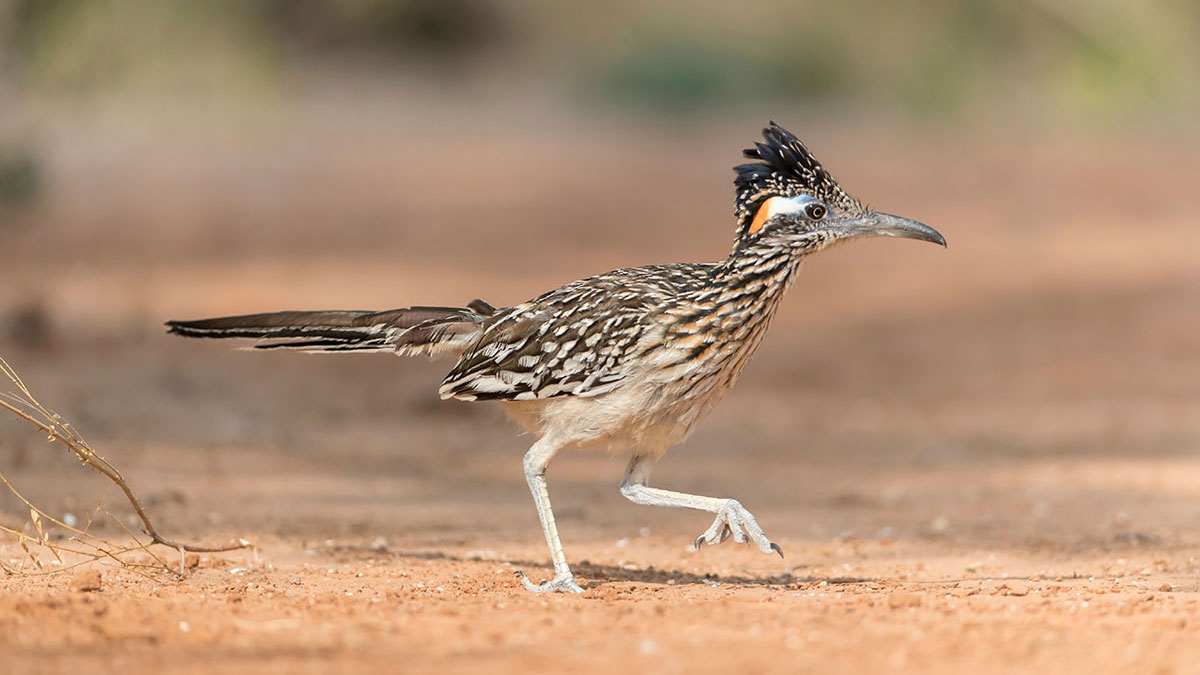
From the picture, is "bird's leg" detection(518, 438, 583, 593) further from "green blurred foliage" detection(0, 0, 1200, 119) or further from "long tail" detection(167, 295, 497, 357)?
"green blurred foliage" detection(0, 0, 1200, 119)

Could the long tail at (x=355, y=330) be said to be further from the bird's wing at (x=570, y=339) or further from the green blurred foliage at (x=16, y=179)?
the green blurred foliage at (x=16, y=179)

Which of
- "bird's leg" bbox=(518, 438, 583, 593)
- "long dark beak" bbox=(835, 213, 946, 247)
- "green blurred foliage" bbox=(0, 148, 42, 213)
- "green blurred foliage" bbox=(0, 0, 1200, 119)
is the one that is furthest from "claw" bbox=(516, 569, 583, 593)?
"green blurred foliage" bbox=(0, 0, 1200, 119)

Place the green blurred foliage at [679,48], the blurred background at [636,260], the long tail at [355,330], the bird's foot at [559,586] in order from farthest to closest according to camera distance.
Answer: the green blurred foliage at [679,48], the blurred background at [636,260], the long tail at [355,330], the bird's foot at [559,586]

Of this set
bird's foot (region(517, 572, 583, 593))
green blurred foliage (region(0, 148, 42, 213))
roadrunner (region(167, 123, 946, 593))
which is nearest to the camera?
bird's foot (region(517, 572, 583, 593))

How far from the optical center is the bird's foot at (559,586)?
239 inches

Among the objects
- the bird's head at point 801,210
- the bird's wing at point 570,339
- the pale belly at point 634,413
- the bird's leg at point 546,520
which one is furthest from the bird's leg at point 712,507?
the bird's head at point 801,210

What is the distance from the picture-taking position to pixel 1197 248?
17.5m

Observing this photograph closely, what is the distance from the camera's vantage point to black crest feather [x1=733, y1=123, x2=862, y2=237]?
252 inches

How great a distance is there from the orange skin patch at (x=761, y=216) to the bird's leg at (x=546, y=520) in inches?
52.8

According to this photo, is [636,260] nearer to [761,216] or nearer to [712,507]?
[761,216]

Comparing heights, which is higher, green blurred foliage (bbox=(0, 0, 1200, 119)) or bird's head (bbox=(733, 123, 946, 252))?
green blurred foliage (bbox=(0, 0, 1200, 119))

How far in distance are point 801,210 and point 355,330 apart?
2200 millimetres

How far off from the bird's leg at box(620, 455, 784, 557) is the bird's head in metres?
1.16

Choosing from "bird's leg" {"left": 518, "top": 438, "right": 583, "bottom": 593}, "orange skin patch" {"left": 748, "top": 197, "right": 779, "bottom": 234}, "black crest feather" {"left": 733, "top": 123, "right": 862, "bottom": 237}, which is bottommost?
"bird's leg" {"left": 518, "top": 438, "right": 583, "bottom": 593}
